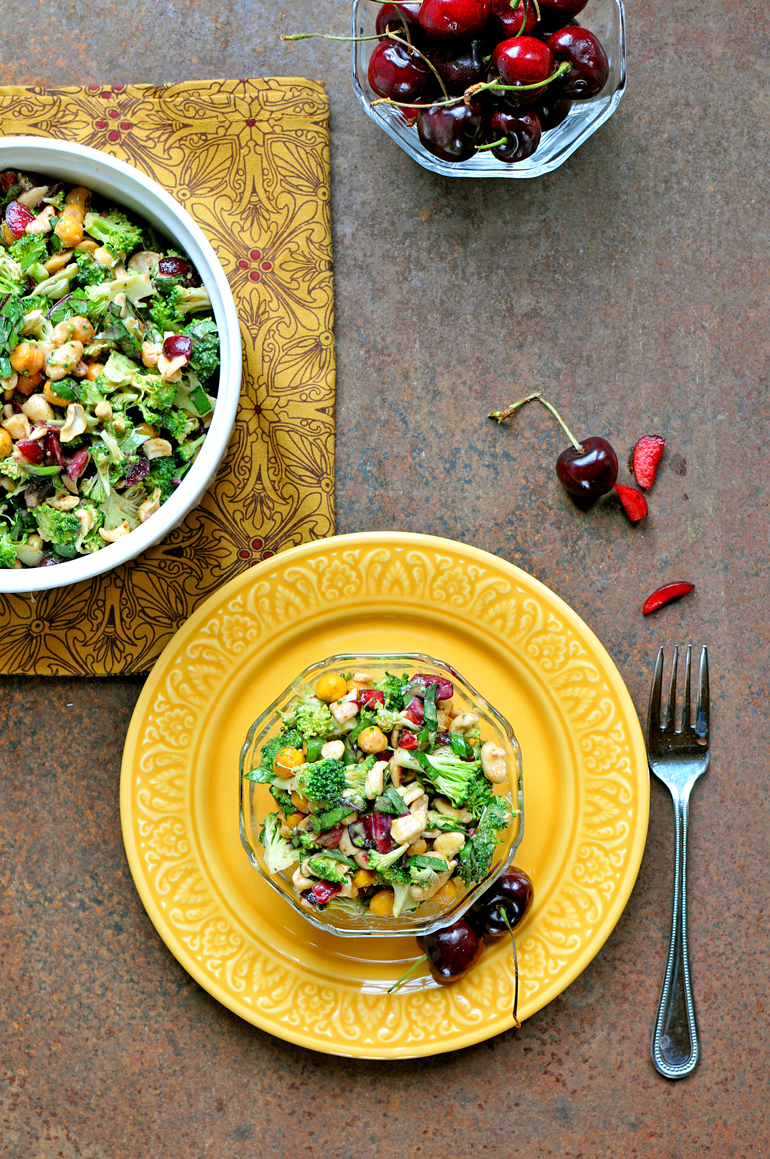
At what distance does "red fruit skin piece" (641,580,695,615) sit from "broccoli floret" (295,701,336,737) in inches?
37.0

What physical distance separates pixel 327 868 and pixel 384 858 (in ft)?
0.42

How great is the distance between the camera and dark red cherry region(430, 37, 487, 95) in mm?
1705

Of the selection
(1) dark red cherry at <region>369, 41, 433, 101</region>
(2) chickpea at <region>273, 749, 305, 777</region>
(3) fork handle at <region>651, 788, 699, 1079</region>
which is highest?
(1) dark red cherry at <region>369, 41, 433, 101</region>

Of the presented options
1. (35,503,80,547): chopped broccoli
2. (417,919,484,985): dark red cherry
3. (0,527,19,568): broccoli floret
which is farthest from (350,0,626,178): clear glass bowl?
(417,919,484,985): dark red cherry

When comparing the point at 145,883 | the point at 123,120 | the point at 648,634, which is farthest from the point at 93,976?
the point at 123,120

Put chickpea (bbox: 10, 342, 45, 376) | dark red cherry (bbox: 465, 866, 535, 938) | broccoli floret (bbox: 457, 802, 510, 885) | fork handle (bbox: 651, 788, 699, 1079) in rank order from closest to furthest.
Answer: chickpea (bbox: 10, 342, 45, 376)
broccoli floret (bbox: 457, 802, 510, 885)
dark red cherry (bbox: 465, 866, 535, 938)
fork handle (bbox: 651, 788, 699, 1079)

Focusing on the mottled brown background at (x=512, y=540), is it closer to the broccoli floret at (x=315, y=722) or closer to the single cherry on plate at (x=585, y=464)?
the single cherry on plate at (x=585, y=464)

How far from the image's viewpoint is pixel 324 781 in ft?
5.29

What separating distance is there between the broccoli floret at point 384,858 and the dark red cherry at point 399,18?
1798 mm

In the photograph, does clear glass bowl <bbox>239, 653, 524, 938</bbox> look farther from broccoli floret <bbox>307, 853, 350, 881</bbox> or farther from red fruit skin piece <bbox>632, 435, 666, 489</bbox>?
red fruit skin piece <bbox>632, 435, 666, 489</bbox>

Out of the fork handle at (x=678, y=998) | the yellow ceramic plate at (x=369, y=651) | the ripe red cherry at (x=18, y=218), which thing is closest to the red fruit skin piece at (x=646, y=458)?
the yellow ceramic plate at (x=369, y=651)

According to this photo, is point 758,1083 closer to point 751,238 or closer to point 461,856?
point 461,856

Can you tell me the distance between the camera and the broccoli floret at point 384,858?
1.61 meters

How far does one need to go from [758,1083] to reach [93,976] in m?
1.83
